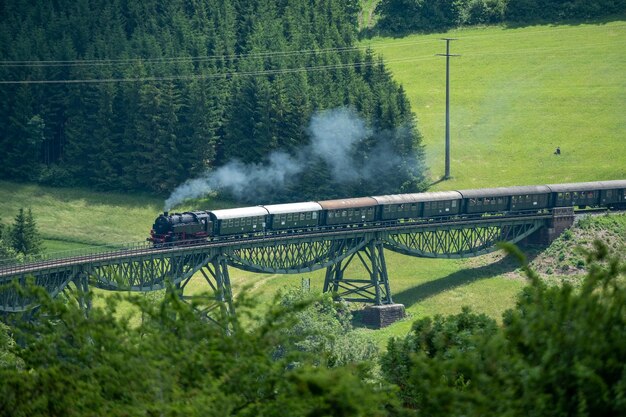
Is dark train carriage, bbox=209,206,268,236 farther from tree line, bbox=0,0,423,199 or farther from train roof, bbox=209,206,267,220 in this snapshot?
tree line, bbox=0,0,423,199

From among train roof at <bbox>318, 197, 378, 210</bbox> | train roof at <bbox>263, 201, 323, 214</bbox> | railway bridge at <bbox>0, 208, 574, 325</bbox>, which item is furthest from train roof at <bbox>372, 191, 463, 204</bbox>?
train roof at <bbox>263, 201, 323, 214</bbox>

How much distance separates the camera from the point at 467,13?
150 meters

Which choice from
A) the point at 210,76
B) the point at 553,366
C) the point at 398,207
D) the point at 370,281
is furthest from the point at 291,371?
the point at 210,76

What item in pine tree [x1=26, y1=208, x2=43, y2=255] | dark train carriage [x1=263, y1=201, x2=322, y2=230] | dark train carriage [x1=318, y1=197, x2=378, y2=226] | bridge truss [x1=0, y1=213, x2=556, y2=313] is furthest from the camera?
pine tree [x1=26, y1=208, x2=43, y2=255]

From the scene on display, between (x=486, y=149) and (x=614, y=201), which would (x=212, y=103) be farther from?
(x=614, y=201)

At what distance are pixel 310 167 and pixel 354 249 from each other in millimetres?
20633

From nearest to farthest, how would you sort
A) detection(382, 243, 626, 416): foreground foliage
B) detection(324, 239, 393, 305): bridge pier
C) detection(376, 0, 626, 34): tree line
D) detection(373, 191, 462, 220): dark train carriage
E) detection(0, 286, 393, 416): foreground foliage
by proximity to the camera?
detection(382, 243, 626, 416): foreground foliage < detection(0, 286, 393, 416): foreground foliage < detection(324, 239, 393, 305): bridge pier < detection(373, 191, 462, 220): dark train carriage < detection(376, 0, 626, 34): tree line

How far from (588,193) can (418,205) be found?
17.0 meters

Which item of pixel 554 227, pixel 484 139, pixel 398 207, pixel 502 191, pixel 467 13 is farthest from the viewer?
pixel 467 13

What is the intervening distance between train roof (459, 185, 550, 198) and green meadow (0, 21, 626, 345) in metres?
4.88

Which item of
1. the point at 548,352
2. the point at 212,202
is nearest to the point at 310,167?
the point at 212,202

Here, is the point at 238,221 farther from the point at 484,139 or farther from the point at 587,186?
the point at 484,139

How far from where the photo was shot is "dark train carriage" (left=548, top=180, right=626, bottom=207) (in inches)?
3930

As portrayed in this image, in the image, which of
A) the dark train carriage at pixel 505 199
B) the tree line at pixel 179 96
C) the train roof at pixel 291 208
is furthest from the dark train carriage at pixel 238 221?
the tree line at pixel 179 96
